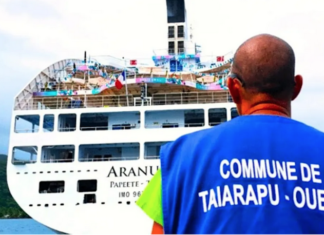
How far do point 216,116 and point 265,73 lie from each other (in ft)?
52.1

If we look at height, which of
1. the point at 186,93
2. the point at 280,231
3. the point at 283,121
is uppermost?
the point at 186,93

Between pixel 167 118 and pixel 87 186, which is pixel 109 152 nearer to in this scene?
pixel 87 186

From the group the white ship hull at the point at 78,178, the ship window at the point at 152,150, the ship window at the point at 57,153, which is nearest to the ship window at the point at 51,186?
the white ship hull at the point at 78,178

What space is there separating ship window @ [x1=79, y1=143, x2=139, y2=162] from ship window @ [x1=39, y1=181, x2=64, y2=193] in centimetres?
135

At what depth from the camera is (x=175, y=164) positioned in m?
1.57

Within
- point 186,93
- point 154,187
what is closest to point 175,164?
point 154,187

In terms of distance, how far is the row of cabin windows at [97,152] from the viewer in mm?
15312

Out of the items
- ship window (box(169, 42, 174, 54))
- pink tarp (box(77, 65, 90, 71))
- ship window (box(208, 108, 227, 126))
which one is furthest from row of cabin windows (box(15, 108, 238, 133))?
ship window (box(169, 42, 174, 54))

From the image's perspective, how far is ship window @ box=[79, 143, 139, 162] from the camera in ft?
51.1

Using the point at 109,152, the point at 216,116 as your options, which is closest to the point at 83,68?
the point at 109,152

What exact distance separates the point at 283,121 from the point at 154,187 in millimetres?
571

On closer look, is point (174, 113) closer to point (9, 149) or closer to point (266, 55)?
point (9, 149)

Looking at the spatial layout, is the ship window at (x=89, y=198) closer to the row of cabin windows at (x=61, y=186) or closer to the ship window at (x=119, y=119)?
the row of cabin windows at (x=61, y=186)

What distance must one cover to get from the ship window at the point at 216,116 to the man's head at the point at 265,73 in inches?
581
